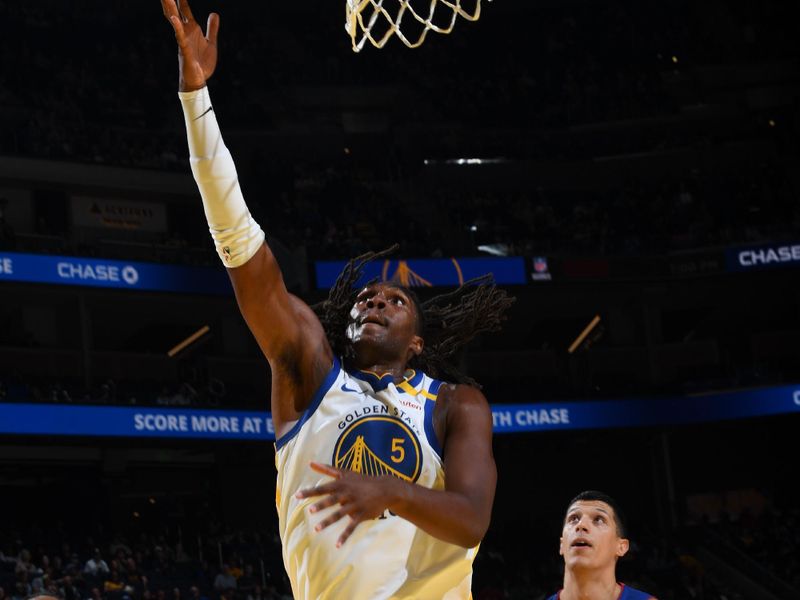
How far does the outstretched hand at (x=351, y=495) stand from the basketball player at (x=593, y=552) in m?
2.30

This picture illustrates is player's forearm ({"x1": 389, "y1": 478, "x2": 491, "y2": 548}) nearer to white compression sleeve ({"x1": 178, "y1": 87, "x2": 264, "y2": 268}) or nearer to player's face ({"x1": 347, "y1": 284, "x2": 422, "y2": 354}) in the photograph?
player's face ({"x1": 347, "y1": 284, "x2": 422, "y2": 354})

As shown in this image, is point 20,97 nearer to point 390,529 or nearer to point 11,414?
point 11,414

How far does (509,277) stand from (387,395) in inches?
750

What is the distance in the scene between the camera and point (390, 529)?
3406 mm

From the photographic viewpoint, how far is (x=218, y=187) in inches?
131

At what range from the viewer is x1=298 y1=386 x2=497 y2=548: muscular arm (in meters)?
2.80

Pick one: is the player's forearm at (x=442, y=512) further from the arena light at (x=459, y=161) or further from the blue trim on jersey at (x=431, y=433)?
the arena light at (x=459, y=161)

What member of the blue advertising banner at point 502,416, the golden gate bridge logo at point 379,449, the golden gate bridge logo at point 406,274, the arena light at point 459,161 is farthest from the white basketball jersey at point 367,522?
the arena light at point 459,161

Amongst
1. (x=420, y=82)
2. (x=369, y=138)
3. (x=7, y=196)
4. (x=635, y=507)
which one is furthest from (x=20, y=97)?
(x=635, y=507)

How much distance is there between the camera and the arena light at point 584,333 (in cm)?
2592

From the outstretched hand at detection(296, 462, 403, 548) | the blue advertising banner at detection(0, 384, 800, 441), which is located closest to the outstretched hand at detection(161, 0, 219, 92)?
the outstretched hand at detection(296, 462, 403, 548)

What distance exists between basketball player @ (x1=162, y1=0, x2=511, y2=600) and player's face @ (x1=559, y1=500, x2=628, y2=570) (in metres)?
1.57

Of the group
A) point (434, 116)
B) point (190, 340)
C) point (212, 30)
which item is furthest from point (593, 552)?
point (434, 116)

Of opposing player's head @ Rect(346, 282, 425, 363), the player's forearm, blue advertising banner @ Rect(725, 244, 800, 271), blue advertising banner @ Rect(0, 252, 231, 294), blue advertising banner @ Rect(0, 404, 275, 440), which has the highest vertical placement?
blue advertising banner @ Rect(725, 244, 800, 271)
